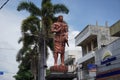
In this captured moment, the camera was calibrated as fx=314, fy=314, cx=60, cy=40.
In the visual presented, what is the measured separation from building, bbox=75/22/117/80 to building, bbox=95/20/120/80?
1.41 m

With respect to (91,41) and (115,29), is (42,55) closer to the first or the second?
(115,29)

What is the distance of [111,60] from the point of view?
1186 inches

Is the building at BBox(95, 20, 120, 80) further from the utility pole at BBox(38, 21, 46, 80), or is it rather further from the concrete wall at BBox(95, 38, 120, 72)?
the utility pole at BBox(38, 21, 46, 80)

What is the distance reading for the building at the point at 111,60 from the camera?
94.6 ft

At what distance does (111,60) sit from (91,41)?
1017 cm

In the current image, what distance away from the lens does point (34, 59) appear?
38500 mm

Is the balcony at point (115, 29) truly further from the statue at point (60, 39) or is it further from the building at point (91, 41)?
the statue at point (60, 39)

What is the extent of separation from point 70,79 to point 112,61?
53.3 feet

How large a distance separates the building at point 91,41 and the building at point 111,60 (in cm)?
141

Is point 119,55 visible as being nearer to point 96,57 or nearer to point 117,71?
point 117,71

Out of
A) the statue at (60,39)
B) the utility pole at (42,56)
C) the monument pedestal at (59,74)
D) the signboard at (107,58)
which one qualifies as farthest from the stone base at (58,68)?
the signboard at (107,58)

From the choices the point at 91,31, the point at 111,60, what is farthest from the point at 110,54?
the point at 91,31

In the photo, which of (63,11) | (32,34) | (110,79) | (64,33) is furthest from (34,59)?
(64,33)

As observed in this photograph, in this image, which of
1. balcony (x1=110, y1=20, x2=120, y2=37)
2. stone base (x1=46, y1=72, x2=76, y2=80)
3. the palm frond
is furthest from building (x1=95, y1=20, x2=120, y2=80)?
stone base (x1=46, y1=72, x2=76, y2=80)
